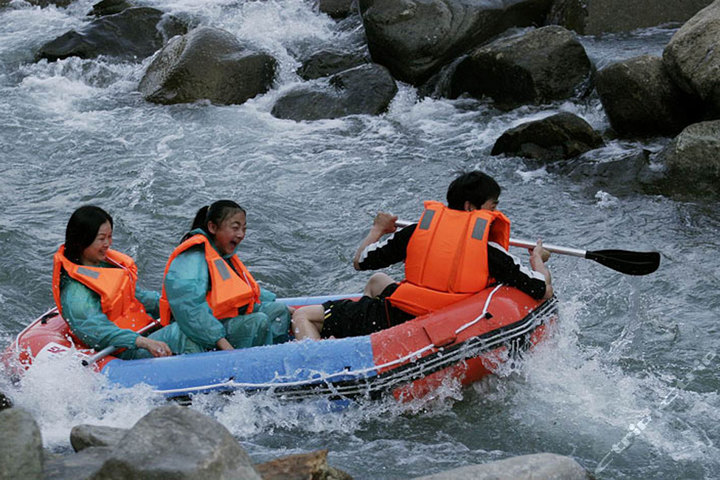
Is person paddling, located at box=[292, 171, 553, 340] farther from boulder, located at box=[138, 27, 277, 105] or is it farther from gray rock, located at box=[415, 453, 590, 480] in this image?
boulder, located at box=[138, 27, 277, 105]

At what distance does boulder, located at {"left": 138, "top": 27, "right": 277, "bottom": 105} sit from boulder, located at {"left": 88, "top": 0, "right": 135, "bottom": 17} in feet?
8.66

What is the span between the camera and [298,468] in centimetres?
365

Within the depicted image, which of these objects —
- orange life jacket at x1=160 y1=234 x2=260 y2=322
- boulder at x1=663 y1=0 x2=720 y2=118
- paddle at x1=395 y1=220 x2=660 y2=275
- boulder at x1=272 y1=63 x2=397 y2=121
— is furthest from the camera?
boulder at x1=272 y1=63 x2=397 y2=121

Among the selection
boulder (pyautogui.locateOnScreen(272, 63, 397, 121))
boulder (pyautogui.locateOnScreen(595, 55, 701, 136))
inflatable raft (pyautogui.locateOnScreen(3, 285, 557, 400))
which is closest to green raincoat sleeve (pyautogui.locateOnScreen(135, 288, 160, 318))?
inflatable raft (pyautogui.locateOnScreen(3, 285, 557, 400))

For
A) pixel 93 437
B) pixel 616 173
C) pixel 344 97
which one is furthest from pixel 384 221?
pixel 344 97

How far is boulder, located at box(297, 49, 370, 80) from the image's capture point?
37.9 feet

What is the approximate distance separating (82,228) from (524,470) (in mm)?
2652

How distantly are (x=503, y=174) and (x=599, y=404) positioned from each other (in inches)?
162

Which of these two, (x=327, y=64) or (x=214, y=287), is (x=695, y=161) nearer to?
(x=214, y=287)

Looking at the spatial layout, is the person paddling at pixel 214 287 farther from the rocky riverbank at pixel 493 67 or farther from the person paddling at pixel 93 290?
the rocky riverbank at pixel 493 67

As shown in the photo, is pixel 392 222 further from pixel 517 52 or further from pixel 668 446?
pixel 517 52

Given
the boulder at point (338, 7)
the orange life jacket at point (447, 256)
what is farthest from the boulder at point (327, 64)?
the orange life jacket at point (447, 256)

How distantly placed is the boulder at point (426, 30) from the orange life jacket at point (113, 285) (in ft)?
20.5

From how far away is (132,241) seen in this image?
312 inches
